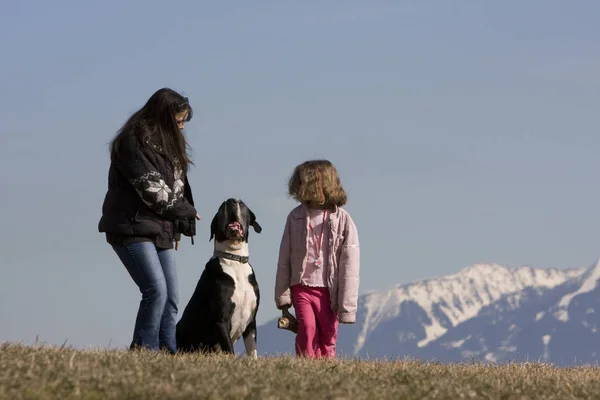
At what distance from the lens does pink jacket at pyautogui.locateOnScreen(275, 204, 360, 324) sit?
13867mm

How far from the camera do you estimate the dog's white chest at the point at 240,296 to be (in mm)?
13062

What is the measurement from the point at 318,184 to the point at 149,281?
8.83ft

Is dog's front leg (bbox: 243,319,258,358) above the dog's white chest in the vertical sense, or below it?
below

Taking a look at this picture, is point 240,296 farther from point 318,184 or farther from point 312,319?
point 318,184

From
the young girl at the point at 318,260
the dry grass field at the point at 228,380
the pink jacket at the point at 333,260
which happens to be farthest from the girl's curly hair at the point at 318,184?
the dry grass field at the point at 228,380

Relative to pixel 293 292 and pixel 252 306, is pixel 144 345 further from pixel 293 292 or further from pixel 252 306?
pixel 293 292

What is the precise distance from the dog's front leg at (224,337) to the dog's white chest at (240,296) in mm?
118

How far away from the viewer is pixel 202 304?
13.3 m

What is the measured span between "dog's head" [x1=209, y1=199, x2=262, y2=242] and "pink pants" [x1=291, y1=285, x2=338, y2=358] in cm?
117

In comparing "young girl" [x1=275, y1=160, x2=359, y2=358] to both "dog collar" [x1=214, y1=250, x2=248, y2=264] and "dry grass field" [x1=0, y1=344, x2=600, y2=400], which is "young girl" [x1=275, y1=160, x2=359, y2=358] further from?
"dry grass field" [x1=0, y1=344, x2=600, y2=400]

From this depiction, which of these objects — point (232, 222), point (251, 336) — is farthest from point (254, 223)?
point (251, 336)

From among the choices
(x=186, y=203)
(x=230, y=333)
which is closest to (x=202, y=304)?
(x=230, y=333)

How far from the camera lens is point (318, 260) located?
14.0 m

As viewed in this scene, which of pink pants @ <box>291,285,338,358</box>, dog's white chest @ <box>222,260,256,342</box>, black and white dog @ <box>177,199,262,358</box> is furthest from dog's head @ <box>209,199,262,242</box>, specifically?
pink pants @ <box>291,285,338,358</box>
